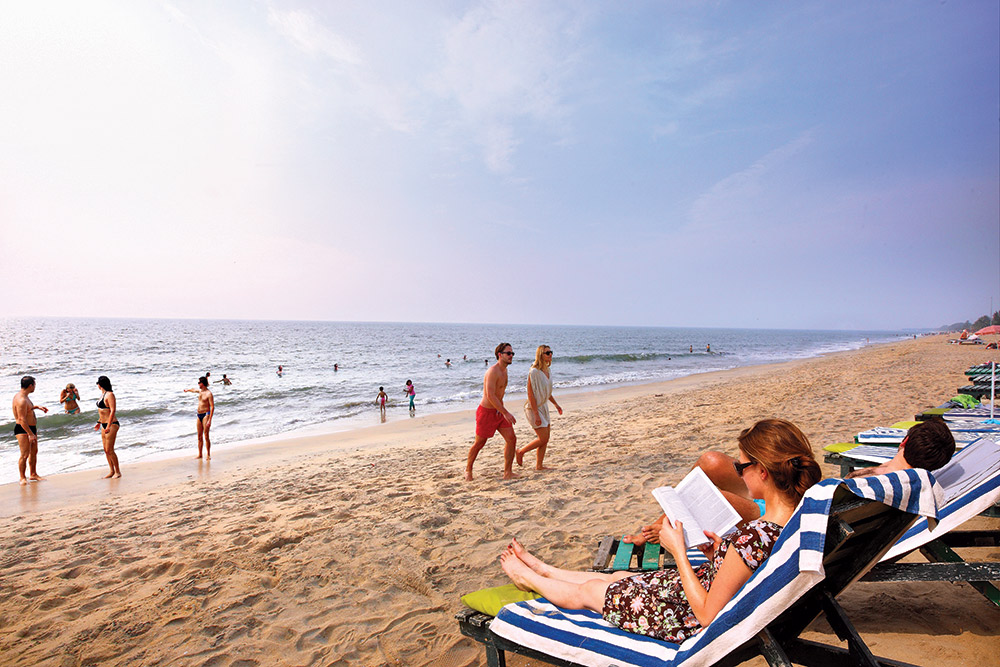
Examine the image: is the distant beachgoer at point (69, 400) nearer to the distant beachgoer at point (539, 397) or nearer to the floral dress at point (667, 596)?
the distant beachgoer at point (539, 397)

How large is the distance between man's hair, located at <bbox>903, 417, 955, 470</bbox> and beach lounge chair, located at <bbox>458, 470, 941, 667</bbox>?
123 centimetres

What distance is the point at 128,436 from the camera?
12.9 m

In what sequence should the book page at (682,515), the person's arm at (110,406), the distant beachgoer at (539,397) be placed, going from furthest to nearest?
the person's arm at (110,406), the distant beachgoer at (539,397), the book page at (682,515)

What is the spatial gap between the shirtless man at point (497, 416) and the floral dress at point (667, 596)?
3986 mm

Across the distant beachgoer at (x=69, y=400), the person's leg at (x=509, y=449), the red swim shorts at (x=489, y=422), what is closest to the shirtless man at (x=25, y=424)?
the distant beachgoer at (x=69, y=400)

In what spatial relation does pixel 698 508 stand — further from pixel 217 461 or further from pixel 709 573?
pixel 217 461

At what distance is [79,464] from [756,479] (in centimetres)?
1250

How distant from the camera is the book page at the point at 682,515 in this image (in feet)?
8.29

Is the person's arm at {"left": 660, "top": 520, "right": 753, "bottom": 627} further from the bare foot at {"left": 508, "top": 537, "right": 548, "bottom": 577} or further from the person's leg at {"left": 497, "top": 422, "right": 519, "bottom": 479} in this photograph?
the person's leg at {"left": 497, "top": 422, "right": 519, "bottom": 479}

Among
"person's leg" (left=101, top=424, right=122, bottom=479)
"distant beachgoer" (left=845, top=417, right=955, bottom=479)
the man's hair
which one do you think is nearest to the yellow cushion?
"distant beachgoer" (left=845, top=417, right=955, bottom=479)

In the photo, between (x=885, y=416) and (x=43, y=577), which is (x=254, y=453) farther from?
(x=885, y=416)

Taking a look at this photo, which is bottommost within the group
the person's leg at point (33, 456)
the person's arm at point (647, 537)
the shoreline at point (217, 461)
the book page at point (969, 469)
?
the shoreline at point (217, 461)

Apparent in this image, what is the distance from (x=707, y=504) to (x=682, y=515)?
0.16m

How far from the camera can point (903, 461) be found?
2910mm
